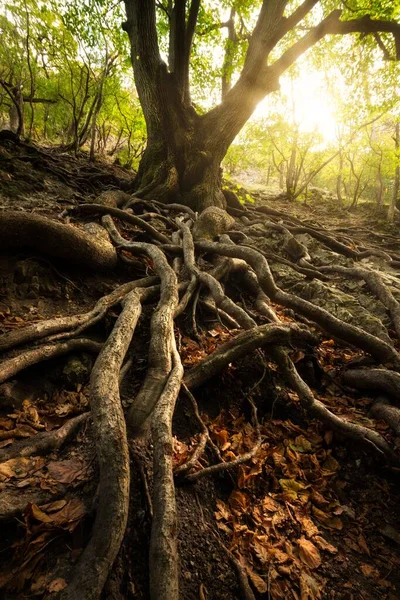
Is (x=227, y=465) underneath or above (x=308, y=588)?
above

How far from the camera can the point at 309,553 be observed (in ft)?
5.97

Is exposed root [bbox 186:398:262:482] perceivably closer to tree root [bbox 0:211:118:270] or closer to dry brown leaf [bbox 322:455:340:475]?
dry brown leaf [bbox 322:455:340:475]

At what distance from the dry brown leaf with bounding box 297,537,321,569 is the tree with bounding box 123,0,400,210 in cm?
625

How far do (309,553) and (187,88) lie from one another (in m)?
8.68

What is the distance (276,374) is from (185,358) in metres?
0.92

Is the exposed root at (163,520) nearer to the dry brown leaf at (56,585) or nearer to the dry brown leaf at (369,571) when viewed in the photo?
the dry brown leaf at (56,585)

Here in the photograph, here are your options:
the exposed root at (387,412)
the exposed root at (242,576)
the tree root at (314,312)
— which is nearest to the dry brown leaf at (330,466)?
the exposed root at (387,412)

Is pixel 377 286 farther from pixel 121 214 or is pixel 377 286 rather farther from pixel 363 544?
pixel 121 214

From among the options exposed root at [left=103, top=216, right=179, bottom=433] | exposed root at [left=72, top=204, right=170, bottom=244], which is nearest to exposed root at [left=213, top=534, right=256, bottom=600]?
exposed root at [left=103, top=216, right=179, bottom=433]

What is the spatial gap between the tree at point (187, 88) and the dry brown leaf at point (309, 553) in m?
6.25

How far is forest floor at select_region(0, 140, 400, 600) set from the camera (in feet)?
4.53

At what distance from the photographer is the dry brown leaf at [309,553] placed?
1776 mm

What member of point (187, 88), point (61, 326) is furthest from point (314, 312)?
point (187, 88)

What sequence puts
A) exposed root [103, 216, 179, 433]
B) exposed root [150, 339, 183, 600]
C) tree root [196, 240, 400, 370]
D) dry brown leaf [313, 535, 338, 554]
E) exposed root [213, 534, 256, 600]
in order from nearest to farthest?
exposed root [150, 339, 183, 600], exposed root [213, 534, 256, 600], dry brown leaf [313, 535, 338, 554], exposed root [103, 216, 179, 433], tree root [196, 240, 400, 370]
